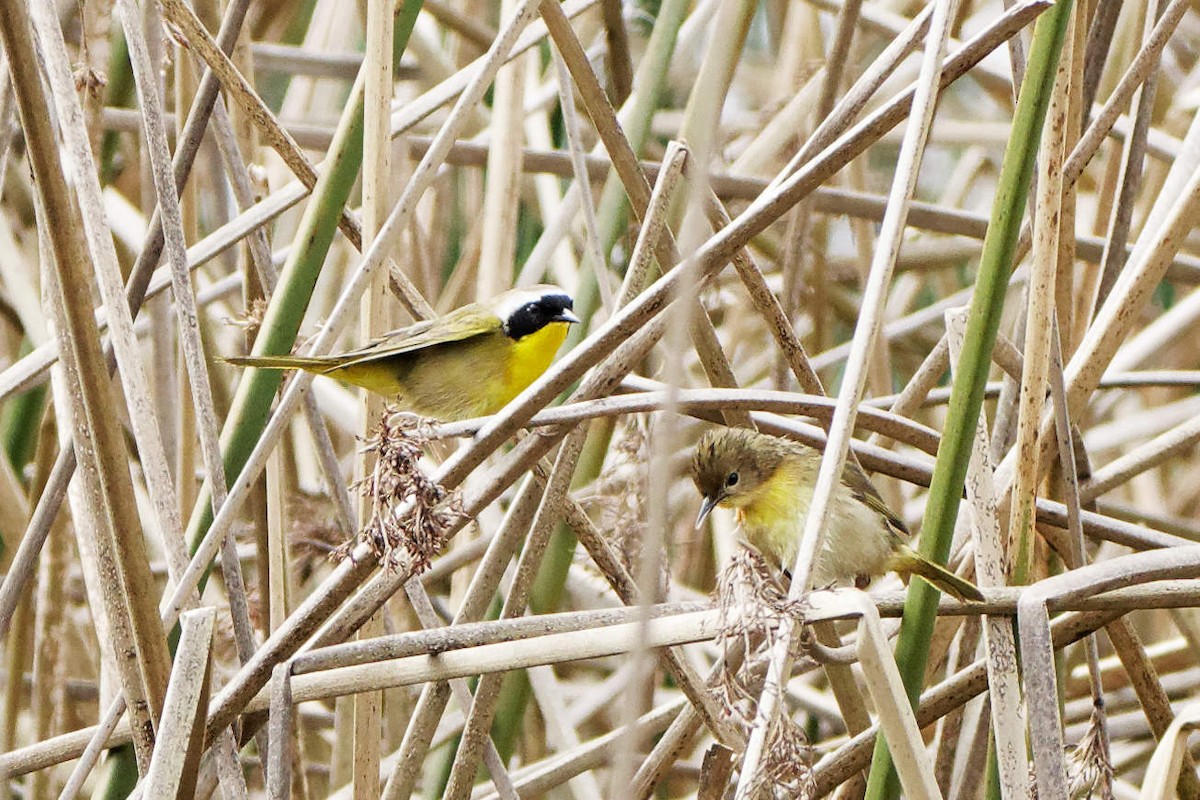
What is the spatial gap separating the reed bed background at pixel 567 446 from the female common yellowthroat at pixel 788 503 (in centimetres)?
16

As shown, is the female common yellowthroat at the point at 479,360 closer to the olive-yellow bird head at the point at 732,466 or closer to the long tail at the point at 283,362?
the olive-yellow bird head at the point at 732,466

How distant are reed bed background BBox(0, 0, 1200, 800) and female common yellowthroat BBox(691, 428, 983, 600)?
0.52ft

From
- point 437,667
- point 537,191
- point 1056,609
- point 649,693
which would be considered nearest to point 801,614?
point 1056,609

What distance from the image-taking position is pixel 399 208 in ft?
5.79

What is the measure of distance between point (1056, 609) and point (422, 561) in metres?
0.79

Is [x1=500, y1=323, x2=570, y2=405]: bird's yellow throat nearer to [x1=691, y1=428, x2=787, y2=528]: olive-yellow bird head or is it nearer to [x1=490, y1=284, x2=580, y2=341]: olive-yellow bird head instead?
[x1=490, y1=284, x2=580, y2=341]: olive-yellow bird head

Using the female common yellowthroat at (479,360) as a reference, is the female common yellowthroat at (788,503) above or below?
below

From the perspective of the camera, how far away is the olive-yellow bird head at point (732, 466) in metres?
2.48

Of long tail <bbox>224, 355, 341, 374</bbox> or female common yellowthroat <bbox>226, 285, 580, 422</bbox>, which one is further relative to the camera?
female common yellowthroat <bbox>226, 285, 580, 422</bbox>

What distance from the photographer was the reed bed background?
1.44 metres

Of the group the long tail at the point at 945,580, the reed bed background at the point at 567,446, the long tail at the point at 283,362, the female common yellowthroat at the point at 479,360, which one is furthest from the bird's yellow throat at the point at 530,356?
the long tail at the point at 945,580

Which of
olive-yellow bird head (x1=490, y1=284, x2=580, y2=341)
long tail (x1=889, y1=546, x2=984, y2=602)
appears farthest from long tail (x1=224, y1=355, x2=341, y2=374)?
long tail (x1=889, y1=546, x2=984, y2=602)

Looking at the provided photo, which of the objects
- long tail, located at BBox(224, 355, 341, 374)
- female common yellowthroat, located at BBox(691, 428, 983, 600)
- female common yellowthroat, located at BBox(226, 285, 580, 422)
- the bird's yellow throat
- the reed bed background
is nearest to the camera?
the reed bed background

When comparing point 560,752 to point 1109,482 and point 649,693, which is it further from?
point 1109,482
